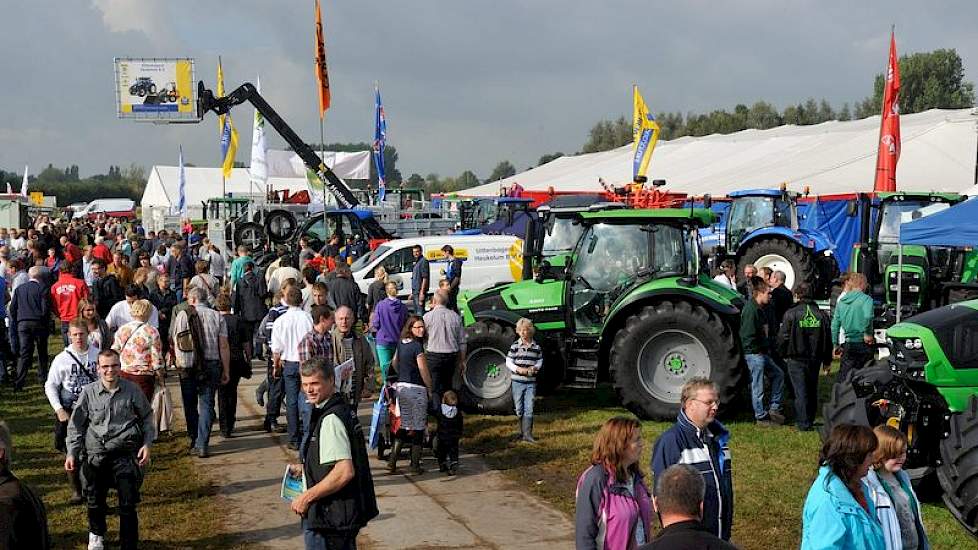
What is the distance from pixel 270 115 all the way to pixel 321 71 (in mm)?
12487

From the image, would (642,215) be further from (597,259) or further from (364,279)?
(364,279)

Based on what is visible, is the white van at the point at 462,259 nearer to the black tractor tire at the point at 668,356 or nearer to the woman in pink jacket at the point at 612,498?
the black tractor tire at the point at 668,356

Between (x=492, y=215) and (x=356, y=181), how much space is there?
A: 43.4ft

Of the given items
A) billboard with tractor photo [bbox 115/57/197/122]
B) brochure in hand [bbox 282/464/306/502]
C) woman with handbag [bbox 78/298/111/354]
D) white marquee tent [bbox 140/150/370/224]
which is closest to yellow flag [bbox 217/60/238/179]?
white marquee tent [bbox 140/150/370/224]

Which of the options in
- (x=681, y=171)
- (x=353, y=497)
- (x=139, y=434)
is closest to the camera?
(x=353, y=497)

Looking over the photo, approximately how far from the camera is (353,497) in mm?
5082

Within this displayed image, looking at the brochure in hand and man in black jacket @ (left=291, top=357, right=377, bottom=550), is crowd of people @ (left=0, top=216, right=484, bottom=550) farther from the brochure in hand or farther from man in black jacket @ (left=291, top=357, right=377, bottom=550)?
the brochure in hand

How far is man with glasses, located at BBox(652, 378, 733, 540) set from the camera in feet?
16.8

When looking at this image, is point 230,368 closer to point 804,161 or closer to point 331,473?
point 331,473

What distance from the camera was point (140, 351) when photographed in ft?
29.8

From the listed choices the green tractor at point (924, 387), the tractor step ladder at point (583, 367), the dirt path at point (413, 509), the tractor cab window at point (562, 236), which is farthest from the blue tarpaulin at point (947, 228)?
the tractor cab window at point (562, 236)

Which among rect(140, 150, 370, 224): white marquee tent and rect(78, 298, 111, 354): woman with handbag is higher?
rect(140, 150, 370, 224): white marquee tent

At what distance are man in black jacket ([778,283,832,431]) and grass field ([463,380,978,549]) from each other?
1.13 ft

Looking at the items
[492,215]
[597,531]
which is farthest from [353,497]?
[492,215]
